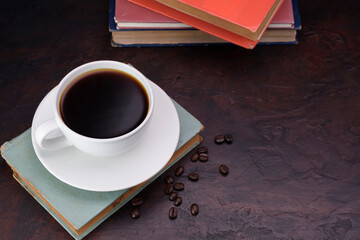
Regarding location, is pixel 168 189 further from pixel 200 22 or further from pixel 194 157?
pixel 200 22

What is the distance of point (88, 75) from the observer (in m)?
1.13

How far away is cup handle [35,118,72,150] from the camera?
104 cm

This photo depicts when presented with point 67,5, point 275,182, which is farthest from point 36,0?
point 275,182

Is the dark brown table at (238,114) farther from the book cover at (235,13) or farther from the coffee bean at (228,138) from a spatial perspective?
the book cover at (235,13)

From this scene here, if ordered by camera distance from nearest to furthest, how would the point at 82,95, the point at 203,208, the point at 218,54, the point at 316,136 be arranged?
the point at 82,95 < the point at 203,208 < the point at 316,136 < the point at 218,54

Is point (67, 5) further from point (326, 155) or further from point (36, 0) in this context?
point (326, 155)

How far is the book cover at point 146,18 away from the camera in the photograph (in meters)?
1.40

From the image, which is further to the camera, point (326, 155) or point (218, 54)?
point (218, 54)

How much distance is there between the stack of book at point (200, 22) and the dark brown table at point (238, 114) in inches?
1.3

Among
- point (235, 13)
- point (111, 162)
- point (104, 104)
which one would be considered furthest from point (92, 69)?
point (235, 13)

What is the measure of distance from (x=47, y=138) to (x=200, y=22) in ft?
1.82

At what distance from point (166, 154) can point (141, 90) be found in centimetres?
16

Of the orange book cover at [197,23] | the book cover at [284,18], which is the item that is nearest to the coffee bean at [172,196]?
the orange book cover at [197,23]

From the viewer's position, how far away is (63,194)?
3.78ft
